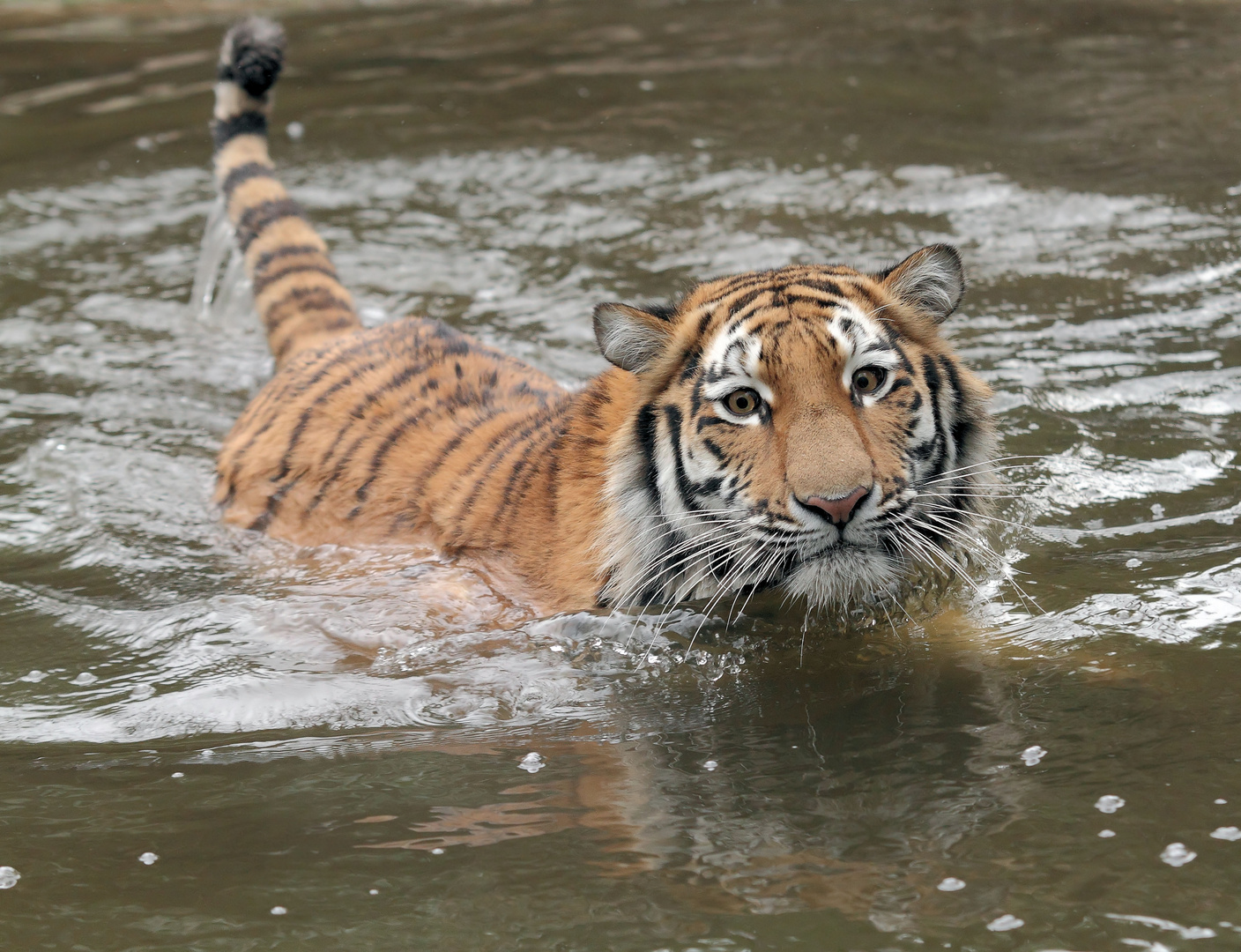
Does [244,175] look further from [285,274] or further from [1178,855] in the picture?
[1178,855]

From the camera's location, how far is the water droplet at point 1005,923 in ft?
6.31

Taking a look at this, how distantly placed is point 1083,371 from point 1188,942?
294cm

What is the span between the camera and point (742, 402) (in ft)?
9.09

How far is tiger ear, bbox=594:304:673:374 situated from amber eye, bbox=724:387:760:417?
0.24 m

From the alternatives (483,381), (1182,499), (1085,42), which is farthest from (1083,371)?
(1085,42)

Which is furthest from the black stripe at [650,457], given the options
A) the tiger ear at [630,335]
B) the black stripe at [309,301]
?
the black stripe at [309,301]

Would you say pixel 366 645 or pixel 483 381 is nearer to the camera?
pixel 366 645

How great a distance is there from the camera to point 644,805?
2.40 metres

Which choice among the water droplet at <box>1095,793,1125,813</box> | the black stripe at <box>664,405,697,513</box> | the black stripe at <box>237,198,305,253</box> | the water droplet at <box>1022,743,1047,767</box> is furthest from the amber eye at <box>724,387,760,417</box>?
the black stripe at <box>237,198,305,253</box>

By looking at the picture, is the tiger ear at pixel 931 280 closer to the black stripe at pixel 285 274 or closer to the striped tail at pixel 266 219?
the striped tail at pixel 266 219

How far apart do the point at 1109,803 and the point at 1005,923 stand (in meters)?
0.39

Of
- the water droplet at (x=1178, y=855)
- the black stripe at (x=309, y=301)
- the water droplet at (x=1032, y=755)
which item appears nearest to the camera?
the water droplet at (x=1178, y=855)

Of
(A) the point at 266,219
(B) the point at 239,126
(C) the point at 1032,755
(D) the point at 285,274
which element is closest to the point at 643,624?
(C) the point at 1032,755

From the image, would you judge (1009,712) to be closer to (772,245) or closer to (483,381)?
(483,381)
